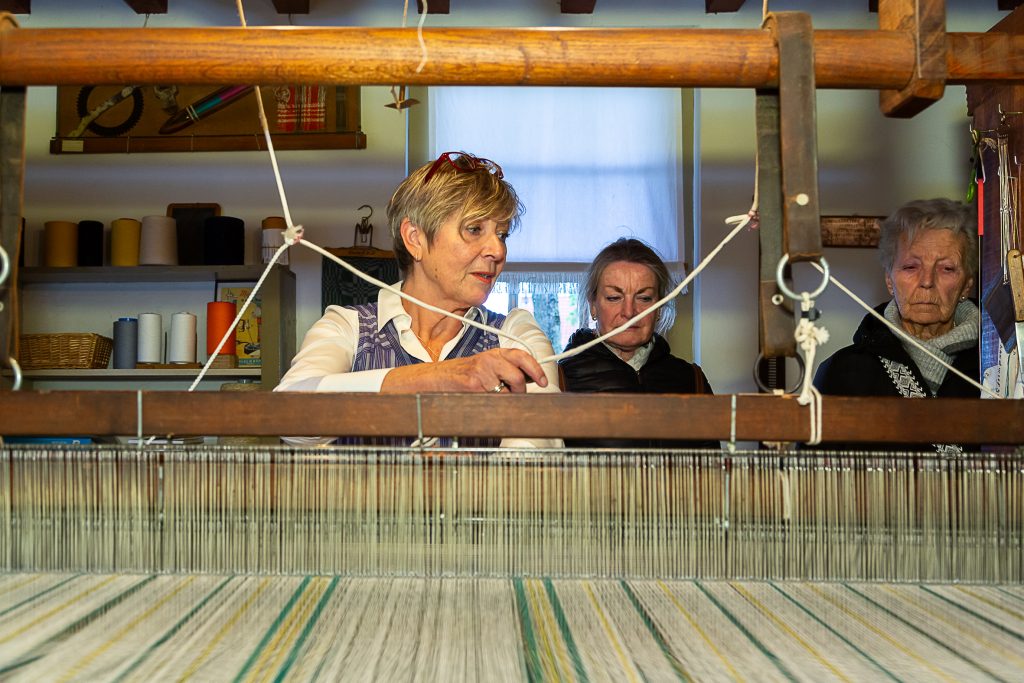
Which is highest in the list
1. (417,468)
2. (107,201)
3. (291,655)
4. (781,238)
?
(107,201)

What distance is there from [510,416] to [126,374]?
3189mm

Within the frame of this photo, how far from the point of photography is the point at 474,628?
1.01 m

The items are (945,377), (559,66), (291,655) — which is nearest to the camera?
(291,655)

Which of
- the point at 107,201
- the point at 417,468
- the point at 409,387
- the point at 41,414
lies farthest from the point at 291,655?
the point at 107,201

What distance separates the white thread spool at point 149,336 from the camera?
12.8 feet

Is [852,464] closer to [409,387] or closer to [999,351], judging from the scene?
[409,387]

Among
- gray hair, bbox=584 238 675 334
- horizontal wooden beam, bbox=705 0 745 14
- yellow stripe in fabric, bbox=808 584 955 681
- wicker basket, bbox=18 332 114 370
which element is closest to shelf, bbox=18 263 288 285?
wicker basket, bbox=18 332 114 370

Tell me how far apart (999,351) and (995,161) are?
37cm

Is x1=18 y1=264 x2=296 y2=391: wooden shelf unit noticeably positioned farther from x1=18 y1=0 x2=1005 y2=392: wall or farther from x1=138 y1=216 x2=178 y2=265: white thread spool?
x1=18 y1=0 x2=1005 y2=392: wall

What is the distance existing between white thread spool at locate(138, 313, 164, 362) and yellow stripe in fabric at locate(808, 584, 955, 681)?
3.28m

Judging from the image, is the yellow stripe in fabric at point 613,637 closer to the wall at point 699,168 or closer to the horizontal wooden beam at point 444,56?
the horizontal wooden beam at point 444,56

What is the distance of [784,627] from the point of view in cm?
104

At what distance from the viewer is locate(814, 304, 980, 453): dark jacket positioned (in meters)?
2.18

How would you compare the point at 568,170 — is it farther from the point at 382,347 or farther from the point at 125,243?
the point at 382,347
